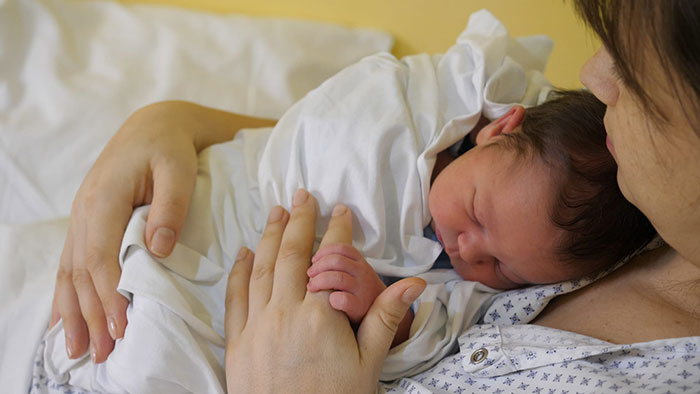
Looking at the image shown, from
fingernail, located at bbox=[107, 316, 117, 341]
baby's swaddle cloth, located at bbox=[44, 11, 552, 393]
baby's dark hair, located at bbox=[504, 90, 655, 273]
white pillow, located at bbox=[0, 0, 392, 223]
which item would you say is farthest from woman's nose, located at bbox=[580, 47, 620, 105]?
white pillow, located at bbox=[0, 0, 392, 223]

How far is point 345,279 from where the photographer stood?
2.70 ft

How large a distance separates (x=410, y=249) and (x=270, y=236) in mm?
208

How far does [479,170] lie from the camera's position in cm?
93

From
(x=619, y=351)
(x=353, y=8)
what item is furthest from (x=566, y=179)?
(x=353, y=8)

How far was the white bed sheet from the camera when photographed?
1.02 metres

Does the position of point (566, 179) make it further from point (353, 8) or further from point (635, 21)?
point (353, 8)

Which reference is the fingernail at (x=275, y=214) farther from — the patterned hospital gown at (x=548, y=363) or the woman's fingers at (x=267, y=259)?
the patterned hospital gown at (x=548, y=363)

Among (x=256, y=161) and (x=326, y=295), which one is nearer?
(x=326, y=295)

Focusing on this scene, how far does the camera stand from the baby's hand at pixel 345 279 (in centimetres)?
82

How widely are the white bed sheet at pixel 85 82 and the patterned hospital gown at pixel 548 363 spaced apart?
1.93 ft

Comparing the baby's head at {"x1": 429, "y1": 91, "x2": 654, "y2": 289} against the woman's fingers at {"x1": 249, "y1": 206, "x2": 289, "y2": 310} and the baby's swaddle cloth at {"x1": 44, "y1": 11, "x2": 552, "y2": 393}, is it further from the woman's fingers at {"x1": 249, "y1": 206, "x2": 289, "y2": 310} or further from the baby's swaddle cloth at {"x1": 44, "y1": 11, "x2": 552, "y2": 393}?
the woman's fingers at {"x1": 249, "y1": 206, "x2": 289, "y2": 310}

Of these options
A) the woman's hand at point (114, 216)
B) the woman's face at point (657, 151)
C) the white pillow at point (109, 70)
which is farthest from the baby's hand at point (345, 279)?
the white pillow at point (109, 70)

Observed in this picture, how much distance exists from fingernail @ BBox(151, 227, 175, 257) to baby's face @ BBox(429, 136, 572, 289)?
1.23ft

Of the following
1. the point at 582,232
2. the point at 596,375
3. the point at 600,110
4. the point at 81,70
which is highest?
the point at 81,70
